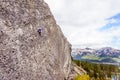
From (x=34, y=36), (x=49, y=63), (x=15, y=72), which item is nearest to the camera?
(x=15, y=72)

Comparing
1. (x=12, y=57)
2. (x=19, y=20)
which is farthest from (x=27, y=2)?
(x=12, y=57)

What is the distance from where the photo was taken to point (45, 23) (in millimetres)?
35062

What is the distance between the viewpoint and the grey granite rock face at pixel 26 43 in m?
26.7

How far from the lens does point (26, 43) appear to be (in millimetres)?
29406

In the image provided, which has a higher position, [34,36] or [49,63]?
[34,36]

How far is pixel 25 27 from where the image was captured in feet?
98.9

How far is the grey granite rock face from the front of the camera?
26686 millimetres

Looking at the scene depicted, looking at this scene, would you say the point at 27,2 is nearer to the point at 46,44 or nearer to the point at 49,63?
the point at 46,44

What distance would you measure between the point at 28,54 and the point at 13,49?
261 centimetres

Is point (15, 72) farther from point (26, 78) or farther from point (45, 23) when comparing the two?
point (45, 23)

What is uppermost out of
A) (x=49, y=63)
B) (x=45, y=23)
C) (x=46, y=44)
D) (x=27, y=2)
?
(x=27, y=2)

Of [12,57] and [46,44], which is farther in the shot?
[46,44]

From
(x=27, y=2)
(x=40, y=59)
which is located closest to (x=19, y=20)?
(x=27, y=2)

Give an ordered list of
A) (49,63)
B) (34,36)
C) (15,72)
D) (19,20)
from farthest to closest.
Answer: (49,63) < (34,36) < (19,20) < (15,72)
